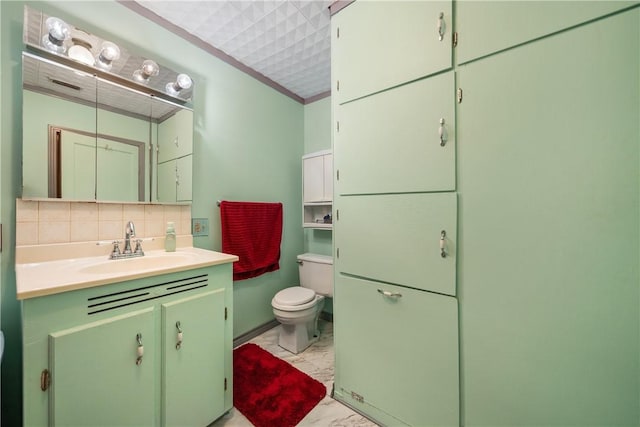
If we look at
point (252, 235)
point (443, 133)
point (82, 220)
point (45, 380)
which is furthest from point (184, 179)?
point (443, 133)

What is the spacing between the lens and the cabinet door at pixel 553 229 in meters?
0.79

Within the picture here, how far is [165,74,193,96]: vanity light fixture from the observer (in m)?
1.62

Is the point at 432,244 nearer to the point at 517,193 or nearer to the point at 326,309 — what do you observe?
the point at 517,193

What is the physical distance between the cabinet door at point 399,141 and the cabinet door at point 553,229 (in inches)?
3.1

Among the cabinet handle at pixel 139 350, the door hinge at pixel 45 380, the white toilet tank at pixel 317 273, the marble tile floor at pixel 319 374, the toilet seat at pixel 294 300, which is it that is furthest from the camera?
the white toilet tank at pixel 317 273

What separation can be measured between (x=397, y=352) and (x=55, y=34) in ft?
7.76

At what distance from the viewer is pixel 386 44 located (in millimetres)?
1244

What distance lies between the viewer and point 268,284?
2320 mm

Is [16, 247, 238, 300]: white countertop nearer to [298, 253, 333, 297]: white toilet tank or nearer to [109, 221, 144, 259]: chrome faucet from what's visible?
[109, 221, 144, 259]: chrome faucet

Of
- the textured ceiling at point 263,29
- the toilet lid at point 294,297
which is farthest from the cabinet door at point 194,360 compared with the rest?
the textured ceiling at point 263,29

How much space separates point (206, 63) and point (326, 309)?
98.5 inches

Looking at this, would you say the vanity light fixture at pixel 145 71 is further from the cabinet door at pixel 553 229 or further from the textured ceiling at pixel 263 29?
the cabinet door at pixel 553 229

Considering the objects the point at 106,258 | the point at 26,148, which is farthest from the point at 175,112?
the point at 106,258

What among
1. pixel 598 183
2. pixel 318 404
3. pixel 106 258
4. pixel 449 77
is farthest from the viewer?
pixel 318 404
